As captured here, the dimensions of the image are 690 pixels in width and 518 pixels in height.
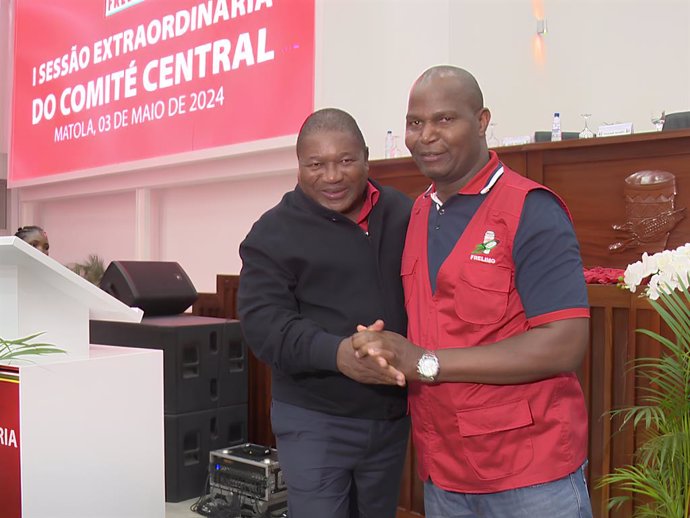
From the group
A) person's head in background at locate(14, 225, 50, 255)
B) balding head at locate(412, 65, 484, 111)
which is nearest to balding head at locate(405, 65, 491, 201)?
balding head at locate(412, 65, 484, 111)

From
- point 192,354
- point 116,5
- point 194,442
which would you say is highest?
point 116,5

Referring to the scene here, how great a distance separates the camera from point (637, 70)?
464cm

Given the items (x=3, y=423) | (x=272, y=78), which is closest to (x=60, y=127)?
(x=272, y=78)

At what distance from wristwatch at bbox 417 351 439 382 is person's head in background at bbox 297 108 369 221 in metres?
0.47

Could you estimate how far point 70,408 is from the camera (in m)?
2.06

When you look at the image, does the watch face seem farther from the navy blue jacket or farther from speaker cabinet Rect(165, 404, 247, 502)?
speaker cabinet Rect(165, 404, 247, 502)

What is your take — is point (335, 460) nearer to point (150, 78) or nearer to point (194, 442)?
point (194, 442)

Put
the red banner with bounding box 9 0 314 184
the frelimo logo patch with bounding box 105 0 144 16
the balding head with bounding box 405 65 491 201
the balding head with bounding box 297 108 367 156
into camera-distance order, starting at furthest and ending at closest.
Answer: the frelimo logo patch with bounding box 105 0 144 16 < the red banner with bounding box 9 0 314 184 < the balding head with bounding box 297 108 367 156 < the balding head with bounding box 405 65 491 201

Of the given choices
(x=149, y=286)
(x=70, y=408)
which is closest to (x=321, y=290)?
(x=70, y=408)

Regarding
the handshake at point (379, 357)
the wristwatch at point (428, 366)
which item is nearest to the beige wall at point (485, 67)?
the handshake at point (379, 357)

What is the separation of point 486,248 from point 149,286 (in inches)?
128

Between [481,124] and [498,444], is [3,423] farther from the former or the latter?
[481,124]

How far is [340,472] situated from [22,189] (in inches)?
300

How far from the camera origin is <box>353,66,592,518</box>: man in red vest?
1.35 meters
